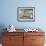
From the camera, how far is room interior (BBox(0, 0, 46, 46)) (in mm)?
4488

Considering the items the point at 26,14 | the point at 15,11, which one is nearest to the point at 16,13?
the point at 15,11

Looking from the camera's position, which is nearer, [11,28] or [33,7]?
[11,28]

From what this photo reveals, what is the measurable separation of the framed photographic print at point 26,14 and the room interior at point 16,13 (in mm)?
99

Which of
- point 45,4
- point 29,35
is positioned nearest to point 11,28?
point 29,35

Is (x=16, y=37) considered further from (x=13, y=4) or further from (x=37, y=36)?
(x=13, y=4)

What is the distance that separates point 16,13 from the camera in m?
4.51

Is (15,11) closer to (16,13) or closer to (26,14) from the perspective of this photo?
(16,13)

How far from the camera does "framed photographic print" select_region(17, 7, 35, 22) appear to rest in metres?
4.51

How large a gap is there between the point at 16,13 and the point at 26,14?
1.11 ft

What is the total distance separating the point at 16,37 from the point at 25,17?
844 millimetres

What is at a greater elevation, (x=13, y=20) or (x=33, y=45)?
(x=13, y=20)

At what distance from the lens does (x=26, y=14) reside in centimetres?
455

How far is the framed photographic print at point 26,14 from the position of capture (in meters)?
4.51

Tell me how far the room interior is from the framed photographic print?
3.9 inches
